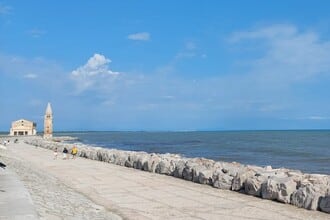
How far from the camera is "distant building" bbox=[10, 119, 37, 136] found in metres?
82.6

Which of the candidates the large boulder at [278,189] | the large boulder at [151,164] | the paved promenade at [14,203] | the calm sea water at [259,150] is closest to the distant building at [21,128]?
the calm sea water at [259,150]

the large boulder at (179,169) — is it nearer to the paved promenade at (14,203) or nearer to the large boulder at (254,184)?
the large boulder at (254,184)

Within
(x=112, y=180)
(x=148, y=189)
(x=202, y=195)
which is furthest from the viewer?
(x=112, y=180)

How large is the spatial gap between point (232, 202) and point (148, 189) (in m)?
3.11

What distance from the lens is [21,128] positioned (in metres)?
83.4

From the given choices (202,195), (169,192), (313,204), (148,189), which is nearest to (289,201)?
(313,204)

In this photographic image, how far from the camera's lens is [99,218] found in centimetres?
771

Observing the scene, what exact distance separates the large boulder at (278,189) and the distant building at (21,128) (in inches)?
3068

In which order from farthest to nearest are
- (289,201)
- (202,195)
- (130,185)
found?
(130,185) → (202,195) → (289,201)

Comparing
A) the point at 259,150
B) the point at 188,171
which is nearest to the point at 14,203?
the point at 188,171

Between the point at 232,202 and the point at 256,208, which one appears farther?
the point at 232,202

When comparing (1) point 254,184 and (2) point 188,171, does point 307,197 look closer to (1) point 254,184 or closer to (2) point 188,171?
(1) point 254,184

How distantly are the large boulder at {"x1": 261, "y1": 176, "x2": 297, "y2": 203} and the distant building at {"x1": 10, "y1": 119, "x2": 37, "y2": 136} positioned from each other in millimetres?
77929

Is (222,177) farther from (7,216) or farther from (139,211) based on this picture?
(7,216)
